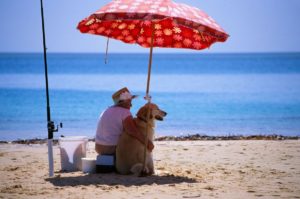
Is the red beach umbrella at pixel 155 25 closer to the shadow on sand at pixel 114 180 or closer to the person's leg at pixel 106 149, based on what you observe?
the person's leg at pixel 106 149

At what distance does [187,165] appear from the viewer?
875 cm

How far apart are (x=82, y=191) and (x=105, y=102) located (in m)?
20.2

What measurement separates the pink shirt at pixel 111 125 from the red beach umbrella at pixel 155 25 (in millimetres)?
493

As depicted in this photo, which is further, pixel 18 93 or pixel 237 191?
pixel 18 93

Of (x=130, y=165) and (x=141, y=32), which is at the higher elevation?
(x=141, y=32)

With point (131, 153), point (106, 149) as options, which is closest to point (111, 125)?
point (106, 149)

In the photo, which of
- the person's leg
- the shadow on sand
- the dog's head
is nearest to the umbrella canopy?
the dog's head

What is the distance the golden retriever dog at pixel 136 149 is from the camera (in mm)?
7543

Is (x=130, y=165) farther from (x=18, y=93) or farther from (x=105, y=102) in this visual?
(x=18, y=93)

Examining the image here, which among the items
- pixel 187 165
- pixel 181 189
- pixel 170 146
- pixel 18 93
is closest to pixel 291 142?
pixel 170 146

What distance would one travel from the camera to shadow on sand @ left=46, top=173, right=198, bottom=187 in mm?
7109

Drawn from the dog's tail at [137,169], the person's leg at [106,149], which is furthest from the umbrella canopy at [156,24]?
the dog's tail at [137,169]

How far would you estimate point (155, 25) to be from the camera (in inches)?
338

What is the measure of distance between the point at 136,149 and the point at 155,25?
2.04 metres
